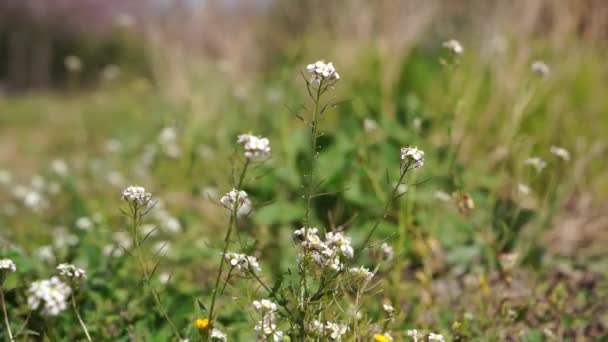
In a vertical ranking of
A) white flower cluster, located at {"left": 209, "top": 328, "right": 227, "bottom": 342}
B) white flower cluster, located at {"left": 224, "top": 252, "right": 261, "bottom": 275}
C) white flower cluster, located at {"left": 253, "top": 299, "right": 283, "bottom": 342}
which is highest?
white flower cluster, located at {"left": 224, "top": 252, "right": 261, "bottom": 275}

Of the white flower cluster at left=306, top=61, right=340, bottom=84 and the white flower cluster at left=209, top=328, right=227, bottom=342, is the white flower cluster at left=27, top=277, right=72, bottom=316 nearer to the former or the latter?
the white flower cluster at left=209, top=328, right=227, bottom=342

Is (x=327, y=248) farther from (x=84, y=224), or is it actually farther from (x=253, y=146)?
(x=84, y=224)

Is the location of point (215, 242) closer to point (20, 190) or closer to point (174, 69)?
point (20, 190)

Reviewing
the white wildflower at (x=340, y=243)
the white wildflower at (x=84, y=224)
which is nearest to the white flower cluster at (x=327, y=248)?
the white wildflower at (x=340, y=243)

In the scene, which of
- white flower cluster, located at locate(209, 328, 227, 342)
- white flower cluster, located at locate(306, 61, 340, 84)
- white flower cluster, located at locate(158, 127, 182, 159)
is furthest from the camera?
white flower cluster, located at locate(158, 127, 182, 159)

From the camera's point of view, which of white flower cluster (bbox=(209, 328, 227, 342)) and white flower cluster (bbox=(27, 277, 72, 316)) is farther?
white flower cluster (bbox=(209, 328, 227, 342))

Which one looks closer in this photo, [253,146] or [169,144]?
[253,146]

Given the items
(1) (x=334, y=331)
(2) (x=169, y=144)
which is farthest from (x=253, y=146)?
(2) (x=169, y=144)

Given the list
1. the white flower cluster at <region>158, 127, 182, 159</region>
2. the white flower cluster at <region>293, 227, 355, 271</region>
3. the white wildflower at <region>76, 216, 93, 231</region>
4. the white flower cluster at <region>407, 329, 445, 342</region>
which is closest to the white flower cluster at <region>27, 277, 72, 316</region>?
the white flower cluster at <region>293, 227, 355, 271</region>

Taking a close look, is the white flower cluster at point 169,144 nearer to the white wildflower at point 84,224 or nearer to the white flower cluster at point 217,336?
the white wildflower at point 84,224
